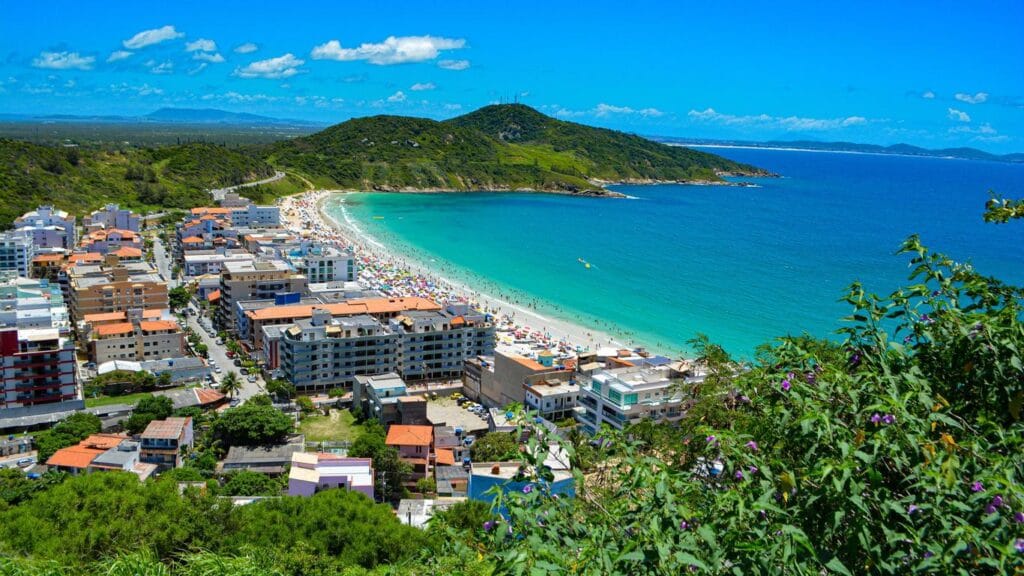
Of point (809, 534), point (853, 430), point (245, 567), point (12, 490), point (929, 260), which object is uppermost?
point (929, 260)

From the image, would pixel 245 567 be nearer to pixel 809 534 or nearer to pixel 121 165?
pixel 809 534

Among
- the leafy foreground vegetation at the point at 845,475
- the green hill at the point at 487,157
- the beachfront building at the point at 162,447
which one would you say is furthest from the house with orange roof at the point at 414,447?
the green hill at the point at 487,157

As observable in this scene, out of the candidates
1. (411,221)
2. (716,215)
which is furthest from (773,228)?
(411,221)

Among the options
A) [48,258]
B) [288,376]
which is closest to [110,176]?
[48,258]

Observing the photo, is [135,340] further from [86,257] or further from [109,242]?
[109,242]

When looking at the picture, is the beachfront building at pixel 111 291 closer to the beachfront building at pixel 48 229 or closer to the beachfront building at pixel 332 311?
the beachfront building at pixel 332 311

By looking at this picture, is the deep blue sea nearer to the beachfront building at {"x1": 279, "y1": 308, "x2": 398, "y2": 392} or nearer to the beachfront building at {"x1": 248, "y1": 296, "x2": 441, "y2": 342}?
the beachfront building at {"x1": 248, "y1": 296, "x2": 441, "y2": 342}
